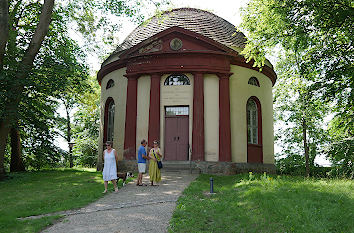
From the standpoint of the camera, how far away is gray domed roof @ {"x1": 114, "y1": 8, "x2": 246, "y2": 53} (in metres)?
16.8

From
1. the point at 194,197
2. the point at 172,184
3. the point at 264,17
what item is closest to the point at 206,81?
the point at 264,17

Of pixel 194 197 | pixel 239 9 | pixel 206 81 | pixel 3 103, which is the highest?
pixel 239 9

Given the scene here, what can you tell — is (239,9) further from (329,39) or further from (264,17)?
(329,39)

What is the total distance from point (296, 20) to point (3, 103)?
1126 cm

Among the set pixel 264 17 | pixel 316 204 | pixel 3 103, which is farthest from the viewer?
pixel 3 103

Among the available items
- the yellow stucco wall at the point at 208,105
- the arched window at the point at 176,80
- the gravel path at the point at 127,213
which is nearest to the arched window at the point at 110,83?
the yellow stucco wall at the point at 208,105

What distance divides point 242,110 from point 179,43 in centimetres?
452

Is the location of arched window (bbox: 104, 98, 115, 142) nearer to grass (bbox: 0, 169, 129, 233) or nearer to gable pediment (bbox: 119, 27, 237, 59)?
gable pediment (bbox: 119, 27, 237, 59)

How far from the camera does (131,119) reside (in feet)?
Answer: 50.0

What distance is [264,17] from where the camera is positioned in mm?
10820

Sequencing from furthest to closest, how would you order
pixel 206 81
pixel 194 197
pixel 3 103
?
pixel 206 81 < pixel 3 103 < pixel 194 197

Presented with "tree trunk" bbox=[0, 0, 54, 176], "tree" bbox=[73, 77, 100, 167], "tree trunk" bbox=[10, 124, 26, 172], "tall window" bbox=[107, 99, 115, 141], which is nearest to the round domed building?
"tall window" bbox=[107, 99, 115, 141]

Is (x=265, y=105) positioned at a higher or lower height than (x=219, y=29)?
lower

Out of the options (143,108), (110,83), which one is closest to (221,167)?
(143,108)
